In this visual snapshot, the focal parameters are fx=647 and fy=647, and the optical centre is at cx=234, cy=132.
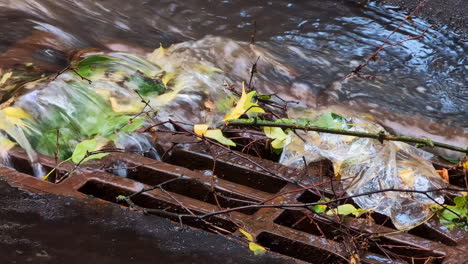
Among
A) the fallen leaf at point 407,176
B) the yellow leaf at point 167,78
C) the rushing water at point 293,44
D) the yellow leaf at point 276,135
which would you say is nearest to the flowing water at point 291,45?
the rushing water at point 293,44

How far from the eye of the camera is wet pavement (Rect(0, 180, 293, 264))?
1.74 meters

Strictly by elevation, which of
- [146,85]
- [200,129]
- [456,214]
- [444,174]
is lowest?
[444,174]

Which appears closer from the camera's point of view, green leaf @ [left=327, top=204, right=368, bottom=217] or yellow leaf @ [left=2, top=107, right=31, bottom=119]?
green leaf @ [left=327, top=204, right=368, bottom=217]

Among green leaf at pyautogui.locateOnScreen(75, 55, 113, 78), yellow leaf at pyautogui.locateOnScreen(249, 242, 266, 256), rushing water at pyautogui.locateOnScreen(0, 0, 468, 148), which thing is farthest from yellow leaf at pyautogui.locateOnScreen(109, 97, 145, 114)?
yellow leaf at pyautogui.locateOnScreen(249, 242, 266, 256)

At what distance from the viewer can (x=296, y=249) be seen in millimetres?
2037

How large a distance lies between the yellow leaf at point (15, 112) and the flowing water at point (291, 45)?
0.19 meters

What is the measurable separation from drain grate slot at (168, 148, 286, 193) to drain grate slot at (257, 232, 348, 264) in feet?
1.35

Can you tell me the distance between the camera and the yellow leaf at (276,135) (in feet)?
8.65

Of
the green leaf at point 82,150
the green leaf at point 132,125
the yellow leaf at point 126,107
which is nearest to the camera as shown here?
the green leaf at point 82,150

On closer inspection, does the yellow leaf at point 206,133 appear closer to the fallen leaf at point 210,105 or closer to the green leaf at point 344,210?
the green leaf at point 344,210

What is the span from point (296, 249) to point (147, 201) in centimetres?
52

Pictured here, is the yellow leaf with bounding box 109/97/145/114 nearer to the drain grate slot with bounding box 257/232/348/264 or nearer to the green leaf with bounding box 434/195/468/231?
the drain grate slot with bounding box 257/232/348/264

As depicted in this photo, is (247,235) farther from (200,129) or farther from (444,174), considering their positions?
(444,174)

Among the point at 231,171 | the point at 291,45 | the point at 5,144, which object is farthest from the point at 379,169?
the point at 291,45
